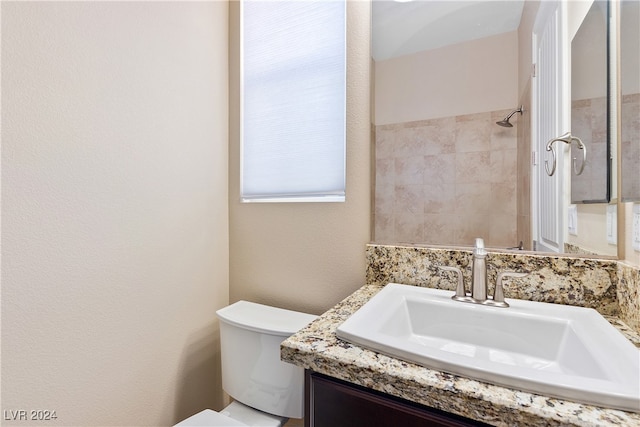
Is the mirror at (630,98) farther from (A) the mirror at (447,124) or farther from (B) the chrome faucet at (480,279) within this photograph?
(B) the chrome faucet at (480,279)

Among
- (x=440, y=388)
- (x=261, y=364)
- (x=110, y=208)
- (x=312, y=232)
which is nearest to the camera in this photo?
(x=440, y=388)

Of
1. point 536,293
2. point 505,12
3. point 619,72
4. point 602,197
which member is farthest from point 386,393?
point 505,12

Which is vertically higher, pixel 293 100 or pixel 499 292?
pixel 293 100

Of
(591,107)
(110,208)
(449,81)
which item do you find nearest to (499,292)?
(591,107)

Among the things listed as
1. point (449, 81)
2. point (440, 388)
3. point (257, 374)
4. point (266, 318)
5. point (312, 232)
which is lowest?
point (257, 374)

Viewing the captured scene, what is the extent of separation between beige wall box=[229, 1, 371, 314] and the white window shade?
0.05 metres

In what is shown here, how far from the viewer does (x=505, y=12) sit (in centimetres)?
100

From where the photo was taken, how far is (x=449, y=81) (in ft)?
3.47

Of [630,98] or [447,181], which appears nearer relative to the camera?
[630,98]

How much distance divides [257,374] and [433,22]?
57.9 inches

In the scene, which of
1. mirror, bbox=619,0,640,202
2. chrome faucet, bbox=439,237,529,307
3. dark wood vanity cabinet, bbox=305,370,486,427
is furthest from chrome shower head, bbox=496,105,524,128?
dark wood vanity cabinet, bbox=305,370,486,427

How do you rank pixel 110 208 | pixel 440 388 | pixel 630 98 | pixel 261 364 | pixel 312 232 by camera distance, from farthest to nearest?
pixel 312 232 < pixel 261 364 < pixel 110 208 < pixel 630 98 < pixel 440 388

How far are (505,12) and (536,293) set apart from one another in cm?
93

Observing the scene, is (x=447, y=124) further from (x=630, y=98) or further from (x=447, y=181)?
(x=630, y=98)
